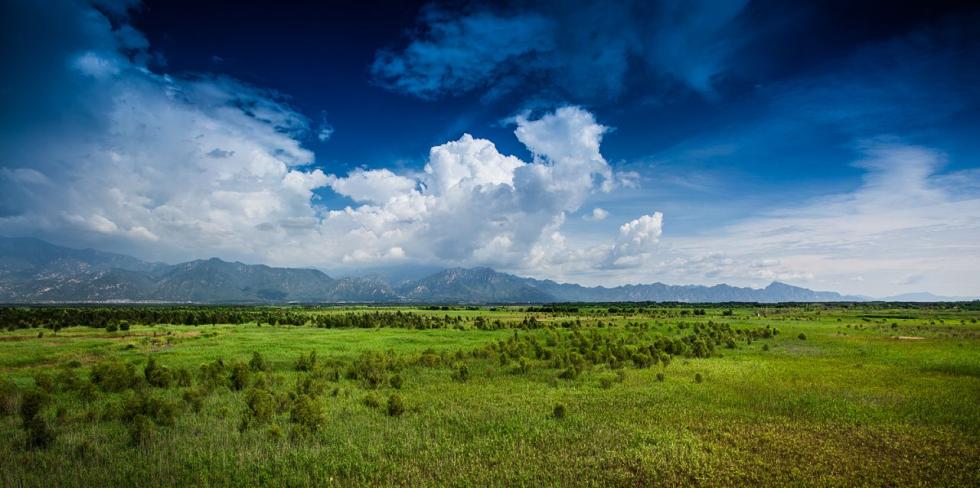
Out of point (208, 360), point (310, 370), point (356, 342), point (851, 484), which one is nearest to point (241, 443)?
point (310, 370)

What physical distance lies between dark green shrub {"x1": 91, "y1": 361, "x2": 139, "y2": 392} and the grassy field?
0.13 meters

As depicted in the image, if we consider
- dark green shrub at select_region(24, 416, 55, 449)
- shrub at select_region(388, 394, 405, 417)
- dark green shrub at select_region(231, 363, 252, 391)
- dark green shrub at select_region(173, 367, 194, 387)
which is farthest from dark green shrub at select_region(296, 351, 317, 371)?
dark green shrub at select_region(24, 416, 55, 449)

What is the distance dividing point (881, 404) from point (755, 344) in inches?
1321

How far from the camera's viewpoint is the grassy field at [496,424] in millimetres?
14453

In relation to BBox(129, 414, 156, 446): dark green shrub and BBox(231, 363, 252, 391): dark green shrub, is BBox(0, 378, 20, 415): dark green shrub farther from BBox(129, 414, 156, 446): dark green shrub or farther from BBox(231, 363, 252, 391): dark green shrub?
BBox(231, 363, 252, 391): dark green shrub

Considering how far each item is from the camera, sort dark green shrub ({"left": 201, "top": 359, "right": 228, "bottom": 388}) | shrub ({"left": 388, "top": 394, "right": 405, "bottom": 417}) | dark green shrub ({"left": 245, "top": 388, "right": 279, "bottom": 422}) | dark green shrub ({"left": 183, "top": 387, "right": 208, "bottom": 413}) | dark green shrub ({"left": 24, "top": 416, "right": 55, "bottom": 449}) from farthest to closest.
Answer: dark green shrub ({"left": 201, "top": 359, "right": 228, "bottom": 388}) → dark green shrub ({"left": 183, "top": 387, "right": 208, "bottom": 413}) → shrub ({"left": 388, "top": 394, "right": 405, "bottom": 417}) → dark green shrub ({"left": 245, "top": 388, "right": 279, "bottom": 422}) → dark green shrub ({"left": 24, "top": 416, "right": 55, "bottom": 449})

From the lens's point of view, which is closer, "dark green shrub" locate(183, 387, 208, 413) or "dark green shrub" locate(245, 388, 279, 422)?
"dark green shrub" locate(245, 388, 279, 422)

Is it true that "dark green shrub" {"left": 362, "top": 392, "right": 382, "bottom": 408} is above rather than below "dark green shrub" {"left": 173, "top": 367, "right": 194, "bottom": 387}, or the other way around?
above

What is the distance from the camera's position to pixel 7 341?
163ft

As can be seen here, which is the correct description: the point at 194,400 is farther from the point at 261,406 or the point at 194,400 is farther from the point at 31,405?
the point at 31,405

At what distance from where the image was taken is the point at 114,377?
26891 mm

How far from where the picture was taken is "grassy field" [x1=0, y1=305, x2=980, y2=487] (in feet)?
47.4

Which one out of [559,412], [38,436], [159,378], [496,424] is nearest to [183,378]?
[159,378]

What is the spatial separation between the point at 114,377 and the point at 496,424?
24.1m
